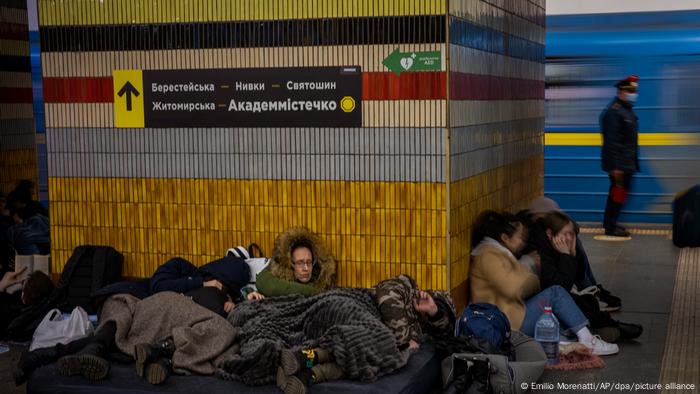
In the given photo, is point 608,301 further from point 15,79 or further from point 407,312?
point 15,79

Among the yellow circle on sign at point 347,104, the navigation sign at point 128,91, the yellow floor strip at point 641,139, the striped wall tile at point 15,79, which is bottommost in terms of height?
the yellow floor strip at point 641,139

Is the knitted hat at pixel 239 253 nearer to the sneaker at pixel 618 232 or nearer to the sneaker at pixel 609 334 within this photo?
the sneaker at pixel 609 334

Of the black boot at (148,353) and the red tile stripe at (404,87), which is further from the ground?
the red tile stripe at (404,87)

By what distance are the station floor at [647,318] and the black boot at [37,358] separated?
1.27 ft

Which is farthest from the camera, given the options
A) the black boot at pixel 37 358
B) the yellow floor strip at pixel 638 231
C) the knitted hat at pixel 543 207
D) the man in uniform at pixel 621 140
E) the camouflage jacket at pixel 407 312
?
the yellow floor strip at pixel 638 231

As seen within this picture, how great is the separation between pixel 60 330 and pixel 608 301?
15.2 feet

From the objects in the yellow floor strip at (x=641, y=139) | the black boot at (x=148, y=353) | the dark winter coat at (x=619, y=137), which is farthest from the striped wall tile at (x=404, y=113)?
the yellow floor strip at (x=641, y=139)

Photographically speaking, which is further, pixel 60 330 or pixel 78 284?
pixel 78 284

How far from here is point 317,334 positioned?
22.1 feet

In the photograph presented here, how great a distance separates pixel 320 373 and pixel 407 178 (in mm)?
1993

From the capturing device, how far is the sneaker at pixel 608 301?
909 centimetres

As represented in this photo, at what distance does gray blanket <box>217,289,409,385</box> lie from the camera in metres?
6.16

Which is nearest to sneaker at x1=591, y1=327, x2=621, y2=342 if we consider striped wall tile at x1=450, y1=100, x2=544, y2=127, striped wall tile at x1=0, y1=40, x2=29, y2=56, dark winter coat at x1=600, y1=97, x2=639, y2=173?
striped wall tile at x1=450, y1=100, x2=544, y2=127

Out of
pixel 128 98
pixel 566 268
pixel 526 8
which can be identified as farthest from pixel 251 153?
pixel 526 8
